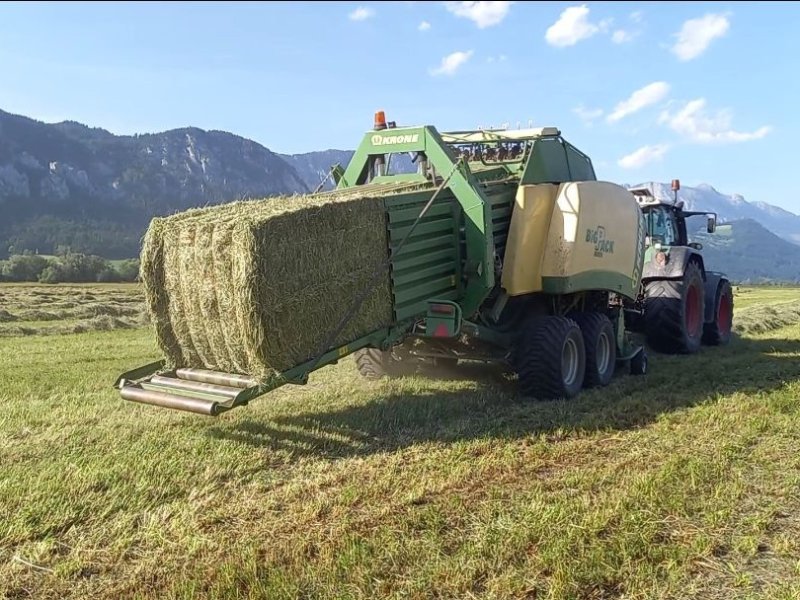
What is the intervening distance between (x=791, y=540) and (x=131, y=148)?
647 ft

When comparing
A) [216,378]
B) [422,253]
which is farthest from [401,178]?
[216,378]

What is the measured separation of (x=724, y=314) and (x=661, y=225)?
2.28 m

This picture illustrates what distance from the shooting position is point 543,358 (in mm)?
7094

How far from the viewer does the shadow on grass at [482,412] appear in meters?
5.71

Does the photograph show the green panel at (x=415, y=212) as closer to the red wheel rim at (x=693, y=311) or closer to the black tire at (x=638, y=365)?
the black tire at (x=638, y=365)

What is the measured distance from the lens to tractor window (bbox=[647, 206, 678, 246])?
38.8 feet

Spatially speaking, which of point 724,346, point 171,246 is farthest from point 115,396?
point 724,346

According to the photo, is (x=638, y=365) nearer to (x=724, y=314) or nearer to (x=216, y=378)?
(x=724, y=314)

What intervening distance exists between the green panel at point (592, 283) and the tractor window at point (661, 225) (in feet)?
10.7

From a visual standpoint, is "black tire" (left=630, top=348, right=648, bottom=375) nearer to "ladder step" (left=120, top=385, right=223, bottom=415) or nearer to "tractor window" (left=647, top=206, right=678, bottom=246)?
"tractor window" (left=647, top=206, right=678, bottom=246)

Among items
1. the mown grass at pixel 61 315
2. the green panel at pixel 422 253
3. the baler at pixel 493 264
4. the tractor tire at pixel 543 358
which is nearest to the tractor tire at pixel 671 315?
the baler at pixel 493 264

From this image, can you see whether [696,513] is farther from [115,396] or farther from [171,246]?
[115,396]

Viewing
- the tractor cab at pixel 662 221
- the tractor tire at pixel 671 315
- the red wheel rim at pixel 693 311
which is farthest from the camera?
the tractor cab at pixel 662 221

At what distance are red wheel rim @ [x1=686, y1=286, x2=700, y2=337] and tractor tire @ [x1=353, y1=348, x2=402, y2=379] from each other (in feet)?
18.0
